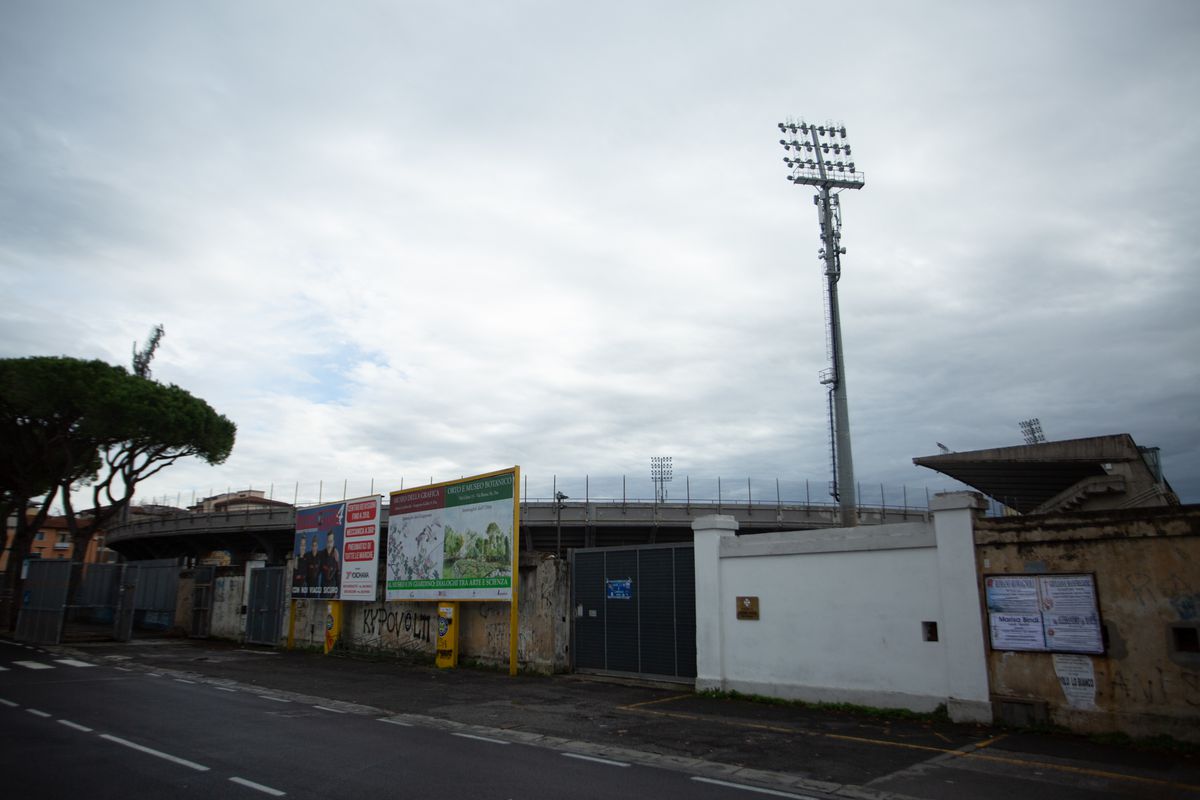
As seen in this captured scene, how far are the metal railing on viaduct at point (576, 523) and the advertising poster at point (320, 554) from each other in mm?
24852

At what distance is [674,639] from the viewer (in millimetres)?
16422

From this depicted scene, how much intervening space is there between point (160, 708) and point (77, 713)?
4.12ft

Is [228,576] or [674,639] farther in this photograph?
[228,576]

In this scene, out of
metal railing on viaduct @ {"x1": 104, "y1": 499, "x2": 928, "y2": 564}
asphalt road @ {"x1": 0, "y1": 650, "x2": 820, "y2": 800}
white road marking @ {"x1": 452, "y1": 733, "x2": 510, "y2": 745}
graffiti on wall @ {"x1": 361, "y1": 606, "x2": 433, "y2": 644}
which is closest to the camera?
asphalt road @ {"x1": 0, "y1": 650, "x2": 820, "y2": 800}

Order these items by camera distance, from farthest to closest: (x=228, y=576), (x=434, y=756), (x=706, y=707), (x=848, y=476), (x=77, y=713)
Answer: (x=848, y=476) < (x=228, y=576) < (x=706, y=707) < (x=77, y=713) < (x=434, y=756)

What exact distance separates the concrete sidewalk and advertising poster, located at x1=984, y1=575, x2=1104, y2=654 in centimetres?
131

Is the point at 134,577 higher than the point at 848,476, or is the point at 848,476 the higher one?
the point at 848,476

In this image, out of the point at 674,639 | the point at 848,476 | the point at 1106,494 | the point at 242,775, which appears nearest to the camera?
the point at 242,775

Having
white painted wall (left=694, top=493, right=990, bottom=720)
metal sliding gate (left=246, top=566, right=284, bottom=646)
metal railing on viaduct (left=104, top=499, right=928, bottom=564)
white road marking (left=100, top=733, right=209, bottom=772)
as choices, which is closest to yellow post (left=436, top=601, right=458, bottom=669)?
white painted wall (left=694, top=493, right=990, bottom=720)

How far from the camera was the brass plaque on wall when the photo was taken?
14.7 m

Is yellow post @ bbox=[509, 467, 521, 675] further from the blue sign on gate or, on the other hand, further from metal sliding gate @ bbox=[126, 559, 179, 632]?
metal sliding gate @ bbox=[126, 559, 179, 632]

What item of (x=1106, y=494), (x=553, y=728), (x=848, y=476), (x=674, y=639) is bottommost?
(x=553, y=728)

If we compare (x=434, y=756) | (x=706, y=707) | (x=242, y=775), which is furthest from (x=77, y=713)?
(x=706, y=707)

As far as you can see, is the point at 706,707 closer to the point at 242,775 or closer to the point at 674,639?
the point at 674,639
